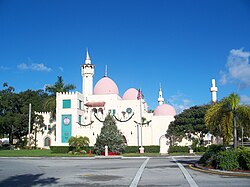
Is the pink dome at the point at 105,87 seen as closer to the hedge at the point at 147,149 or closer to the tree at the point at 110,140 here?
the hedge at the point at 147,149

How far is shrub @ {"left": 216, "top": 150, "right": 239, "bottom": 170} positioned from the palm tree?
176 centimetres

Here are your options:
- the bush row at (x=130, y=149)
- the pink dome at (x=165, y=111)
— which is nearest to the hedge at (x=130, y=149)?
the bush row at (x=130, y=149)

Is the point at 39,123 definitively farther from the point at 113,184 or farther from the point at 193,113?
the point at 113,184

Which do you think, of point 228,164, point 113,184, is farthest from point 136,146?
point 113,184

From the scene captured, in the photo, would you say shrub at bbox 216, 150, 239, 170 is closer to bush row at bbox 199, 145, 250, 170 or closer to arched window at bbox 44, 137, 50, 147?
bush row at bbox 199, 145, 250, 170

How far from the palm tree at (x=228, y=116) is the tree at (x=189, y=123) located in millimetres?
22586

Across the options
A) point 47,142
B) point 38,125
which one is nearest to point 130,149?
point 47,142

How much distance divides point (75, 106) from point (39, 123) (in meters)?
10.5

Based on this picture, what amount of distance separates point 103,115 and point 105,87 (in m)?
5.88

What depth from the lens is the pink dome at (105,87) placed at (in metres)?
53.6

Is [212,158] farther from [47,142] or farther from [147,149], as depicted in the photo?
[47,142]

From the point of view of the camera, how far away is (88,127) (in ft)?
159

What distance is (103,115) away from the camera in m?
50.7

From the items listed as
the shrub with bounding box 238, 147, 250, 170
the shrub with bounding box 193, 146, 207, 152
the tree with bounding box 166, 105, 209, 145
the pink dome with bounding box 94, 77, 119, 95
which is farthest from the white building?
the shrub with bounding box 238, 147, 250, 170
